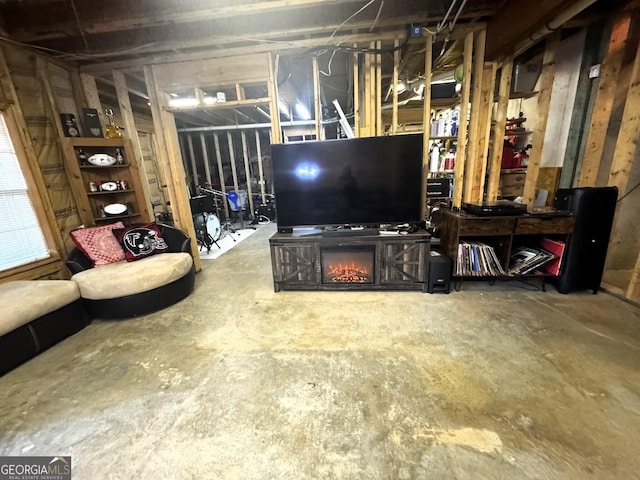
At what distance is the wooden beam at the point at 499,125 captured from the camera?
298cm

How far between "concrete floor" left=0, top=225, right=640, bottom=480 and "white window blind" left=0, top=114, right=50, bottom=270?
129 centimetres

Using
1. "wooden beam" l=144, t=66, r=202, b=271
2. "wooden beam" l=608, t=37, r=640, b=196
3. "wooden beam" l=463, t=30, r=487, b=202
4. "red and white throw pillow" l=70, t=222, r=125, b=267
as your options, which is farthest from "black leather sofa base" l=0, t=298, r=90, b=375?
"wooden beam" l=608, t=37, r=640, b=196

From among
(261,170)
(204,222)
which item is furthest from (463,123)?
(261,170)

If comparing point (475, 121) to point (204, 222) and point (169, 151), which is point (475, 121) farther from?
point (204, 222)

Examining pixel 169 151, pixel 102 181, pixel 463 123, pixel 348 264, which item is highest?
pixel 463 123

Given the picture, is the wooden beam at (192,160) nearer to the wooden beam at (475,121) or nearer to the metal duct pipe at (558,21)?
the wooden beam at (475,121)

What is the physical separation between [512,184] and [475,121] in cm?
149

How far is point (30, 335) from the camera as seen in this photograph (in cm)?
200

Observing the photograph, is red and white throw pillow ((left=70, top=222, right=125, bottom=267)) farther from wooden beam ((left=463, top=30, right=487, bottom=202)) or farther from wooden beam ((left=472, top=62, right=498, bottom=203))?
wooden beam ((left=472, top=62, right=498, bottom=203))

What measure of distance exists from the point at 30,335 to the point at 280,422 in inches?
84.0

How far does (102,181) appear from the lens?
3312 mm

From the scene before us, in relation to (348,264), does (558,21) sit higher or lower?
higher

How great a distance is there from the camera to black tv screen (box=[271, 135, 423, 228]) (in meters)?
2.67

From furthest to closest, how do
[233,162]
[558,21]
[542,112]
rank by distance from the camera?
[233,162]
[542,112]
[558,21]
